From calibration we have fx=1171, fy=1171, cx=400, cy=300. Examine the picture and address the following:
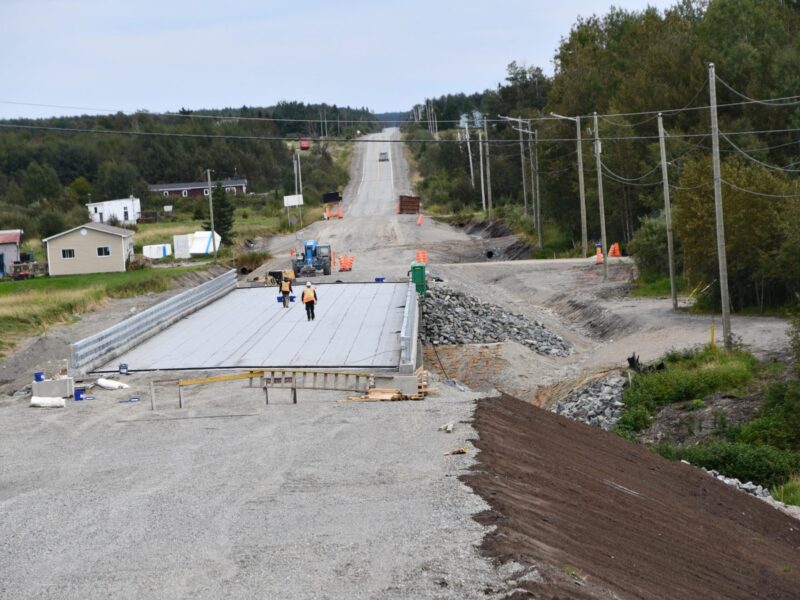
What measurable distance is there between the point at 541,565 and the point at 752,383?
62.4 ft

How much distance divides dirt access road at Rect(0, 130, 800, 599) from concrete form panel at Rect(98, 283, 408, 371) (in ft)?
11.2

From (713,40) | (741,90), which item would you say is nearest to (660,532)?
(741,90)

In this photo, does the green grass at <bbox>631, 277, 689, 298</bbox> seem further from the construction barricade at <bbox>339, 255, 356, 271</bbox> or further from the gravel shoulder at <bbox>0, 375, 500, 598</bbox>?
the gravel shoulder at <bbox>0, 375, 500, 598</bbox>

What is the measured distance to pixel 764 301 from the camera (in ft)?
132

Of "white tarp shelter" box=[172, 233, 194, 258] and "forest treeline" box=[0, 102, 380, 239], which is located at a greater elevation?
"forest treeline" box=[0, 102, 380, 239]

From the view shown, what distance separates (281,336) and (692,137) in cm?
3490

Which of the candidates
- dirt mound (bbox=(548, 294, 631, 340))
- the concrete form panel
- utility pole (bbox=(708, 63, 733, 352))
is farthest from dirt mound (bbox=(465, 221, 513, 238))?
utility pole (bbox=(708, 63, 733, 352))

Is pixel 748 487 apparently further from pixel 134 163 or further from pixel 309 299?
pixel 134 163

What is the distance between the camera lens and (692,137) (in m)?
62.7

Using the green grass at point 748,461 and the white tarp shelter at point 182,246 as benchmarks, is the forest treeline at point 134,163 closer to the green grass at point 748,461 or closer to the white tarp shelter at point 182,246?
the white tarp shelter at point 182,246

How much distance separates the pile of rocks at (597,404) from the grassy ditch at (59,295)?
20.9 metres

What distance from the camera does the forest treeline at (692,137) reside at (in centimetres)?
3775

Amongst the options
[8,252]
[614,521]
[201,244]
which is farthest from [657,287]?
[8,252]

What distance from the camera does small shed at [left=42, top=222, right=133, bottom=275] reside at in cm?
6962
